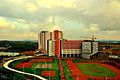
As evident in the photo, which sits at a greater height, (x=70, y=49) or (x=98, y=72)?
(x=70, y=49)

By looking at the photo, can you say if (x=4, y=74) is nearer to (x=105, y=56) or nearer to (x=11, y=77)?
(x=11, y=77)

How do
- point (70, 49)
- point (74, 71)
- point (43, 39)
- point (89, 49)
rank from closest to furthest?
point (74, 71), point (89, 49), point (70, 49), point (43, 39)

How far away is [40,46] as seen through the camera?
9650 cm

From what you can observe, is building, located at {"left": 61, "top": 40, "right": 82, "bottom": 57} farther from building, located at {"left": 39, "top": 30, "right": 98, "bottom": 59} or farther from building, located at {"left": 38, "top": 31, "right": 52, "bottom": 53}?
building, located at {"left": 38, "top": 31, "right": 52, "bottom": 53}

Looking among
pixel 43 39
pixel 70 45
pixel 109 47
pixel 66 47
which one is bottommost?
pixel 109 47

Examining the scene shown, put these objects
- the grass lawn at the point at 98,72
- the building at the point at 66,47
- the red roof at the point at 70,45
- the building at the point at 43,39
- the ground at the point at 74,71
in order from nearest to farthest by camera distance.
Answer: the ground at the point at 74,71, the grass lawn at the point at 98,72, the building at the point at 66,47, the red roof at the point at 70,45, the building at the point at 43,39

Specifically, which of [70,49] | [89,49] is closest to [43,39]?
[70,49]

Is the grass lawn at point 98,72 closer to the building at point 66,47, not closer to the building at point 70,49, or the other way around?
the building at point 66,47

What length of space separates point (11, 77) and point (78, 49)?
1568 inches

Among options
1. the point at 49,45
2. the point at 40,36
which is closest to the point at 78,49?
the point at 49,45

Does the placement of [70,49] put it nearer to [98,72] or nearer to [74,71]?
[74,71]

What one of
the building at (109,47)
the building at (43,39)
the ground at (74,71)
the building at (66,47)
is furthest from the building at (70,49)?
the ground at (74,71)

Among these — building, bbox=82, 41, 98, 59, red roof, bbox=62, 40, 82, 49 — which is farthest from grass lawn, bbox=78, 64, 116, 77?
red roof, bbox=62, 40, 82, 49

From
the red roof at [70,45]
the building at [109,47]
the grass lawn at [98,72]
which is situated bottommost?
the grass lawn at [98,72]
